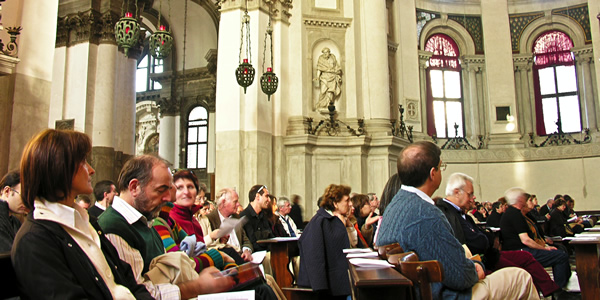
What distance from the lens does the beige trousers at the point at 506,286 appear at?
2824 mm

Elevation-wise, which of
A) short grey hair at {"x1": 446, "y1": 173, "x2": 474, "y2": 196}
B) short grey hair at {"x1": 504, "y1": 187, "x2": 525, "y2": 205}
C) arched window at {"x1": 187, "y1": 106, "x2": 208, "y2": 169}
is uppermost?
arched window at {"x1": 187, "y1": 106, "x2": 208, "y2": 169}

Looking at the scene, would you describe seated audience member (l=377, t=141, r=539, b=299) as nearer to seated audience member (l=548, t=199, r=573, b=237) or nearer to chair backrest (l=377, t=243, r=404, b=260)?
chair backrest (l=377, t=243, r=404, b=260)

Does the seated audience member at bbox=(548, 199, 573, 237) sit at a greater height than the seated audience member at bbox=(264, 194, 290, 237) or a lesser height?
lesser

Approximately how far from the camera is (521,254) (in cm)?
517

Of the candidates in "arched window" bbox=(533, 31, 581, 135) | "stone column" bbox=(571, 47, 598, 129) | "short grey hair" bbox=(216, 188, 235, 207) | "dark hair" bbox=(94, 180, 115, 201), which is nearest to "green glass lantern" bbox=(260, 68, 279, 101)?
"short grey hair" bbox=(216, 188, 235, 207)

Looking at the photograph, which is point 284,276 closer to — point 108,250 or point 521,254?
point 521,254

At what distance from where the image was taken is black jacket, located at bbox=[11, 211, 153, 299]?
1.77 metres

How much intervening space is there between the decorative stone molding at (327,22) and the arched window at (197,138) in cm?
836

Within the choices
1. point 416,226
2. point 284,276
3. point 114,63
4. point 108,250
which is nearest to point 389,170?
point 284,276

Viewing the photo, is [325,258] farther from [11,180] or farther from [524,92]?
[524,92]

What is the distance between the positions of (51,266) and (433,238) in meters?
1.87

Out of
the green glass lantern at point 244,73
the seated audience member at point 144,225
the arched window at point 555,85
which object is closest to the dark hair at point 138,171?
the seated audience member at point 144,225

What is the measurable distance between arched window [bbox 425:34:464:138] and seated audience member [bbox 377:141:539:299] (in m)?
15.7

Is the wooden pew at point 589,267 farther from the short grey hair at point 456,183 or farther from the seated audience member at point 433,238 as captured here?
the seated audience member at point 433,238
